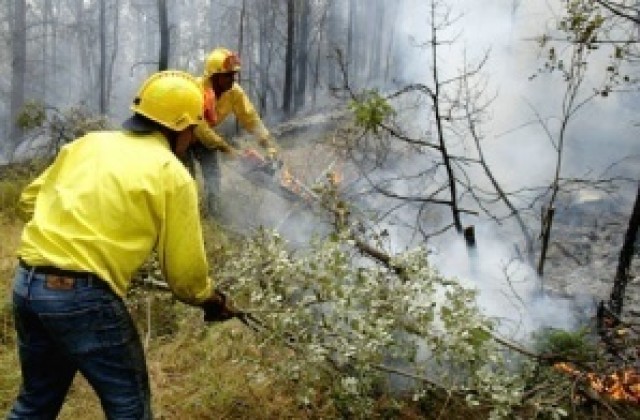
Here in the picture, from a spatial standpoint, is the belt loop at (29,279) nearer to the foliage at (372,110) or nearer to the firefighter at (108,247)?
the firefighter at (108,247)

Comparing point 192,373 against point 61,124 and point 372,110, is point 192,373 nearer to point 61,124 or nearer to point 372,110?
point 372,110

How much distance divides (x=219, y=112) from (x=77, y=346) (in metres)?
4.57

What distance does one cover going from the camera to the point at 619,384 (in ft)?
13.3

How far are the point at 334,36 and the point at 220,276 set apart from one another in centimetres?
3107

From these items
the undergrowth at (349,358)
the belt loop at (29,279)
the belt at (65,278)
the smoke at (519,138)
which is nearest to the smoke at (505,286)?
the smoke at (519,138)

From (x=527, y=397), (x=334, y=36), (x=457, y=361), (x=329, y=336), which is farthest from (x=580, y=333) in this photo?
(x=334, y=36)

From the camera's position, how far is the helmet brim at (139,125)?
9.42 feet

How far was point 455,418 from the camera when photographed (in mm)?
3955

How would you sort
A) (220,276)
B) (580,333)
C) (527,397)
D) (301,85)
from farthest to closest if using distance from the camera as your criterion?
(301,85), (580,333), (220,276), (527,397)

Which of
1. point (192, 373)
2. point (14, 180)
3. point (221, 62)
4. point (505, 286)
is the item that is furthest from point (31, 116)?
point (505, 286)

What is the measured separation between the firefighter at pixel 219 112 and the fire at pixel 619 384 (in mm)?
3913

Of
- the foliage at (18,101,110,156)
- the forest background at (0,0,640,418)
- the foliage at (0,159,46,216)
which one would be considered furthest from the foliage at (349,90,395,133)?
the foliage at (18,101,110,156)

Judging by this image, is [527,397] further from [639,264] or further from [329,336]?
[639,264]

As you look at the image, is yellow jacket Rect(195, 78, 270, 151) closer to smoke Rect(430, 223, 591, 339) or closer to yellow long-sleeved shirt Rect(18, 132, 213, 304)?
smoke Rect(430, 223, 591, 339)
